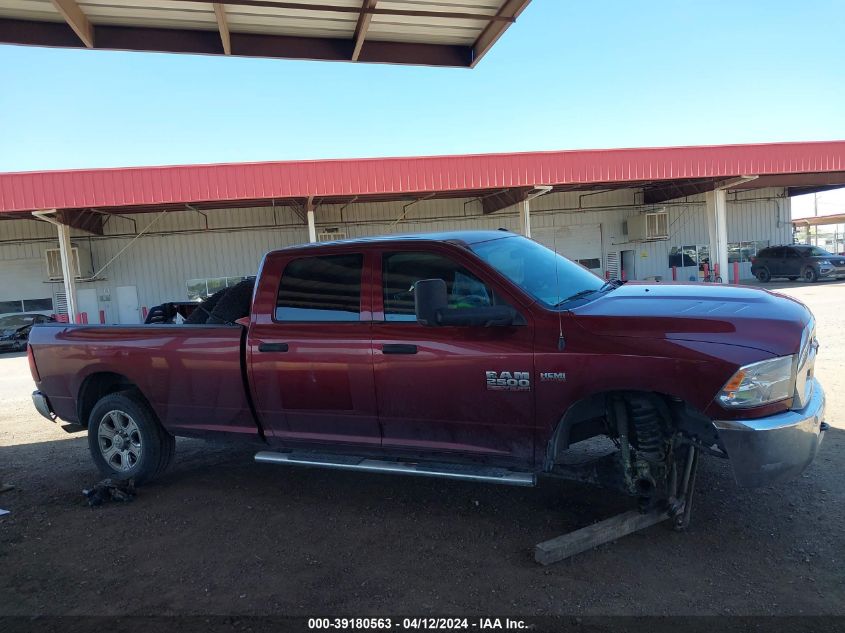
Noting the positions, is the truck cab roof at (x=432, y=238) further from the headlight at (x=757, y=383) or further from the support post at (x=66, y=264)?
the support post at (x=66, y=264)

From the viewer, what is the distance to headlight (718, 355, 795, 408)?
300cm

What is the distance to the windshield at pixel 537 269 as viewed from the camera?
3789mm

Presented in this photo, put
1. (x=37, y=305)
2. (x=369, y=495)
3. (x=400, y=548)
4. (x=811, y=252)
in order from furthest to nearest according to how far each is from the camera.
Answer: (x=811, y=252) → (x=37, y=305) → (x=369, y=495) → (x=400, y=548)

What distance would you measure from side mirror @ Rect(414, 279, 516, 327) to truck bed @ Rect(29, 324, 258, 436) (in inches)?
66.4

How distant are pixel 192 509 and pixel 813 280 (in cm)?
2763

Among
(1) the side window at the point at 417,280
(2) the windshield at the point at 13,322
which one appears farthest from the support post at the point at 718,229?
(2) the windshield at the point at 13,322

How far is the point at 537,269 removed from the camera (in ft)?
13.3

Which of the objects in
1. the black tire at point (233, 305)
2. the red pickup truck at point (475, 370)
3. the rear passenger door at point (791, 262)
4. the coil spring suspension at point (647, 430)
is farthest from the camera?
the rear passenger door at point (791, 262)

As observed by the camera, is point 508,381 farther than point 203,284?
No

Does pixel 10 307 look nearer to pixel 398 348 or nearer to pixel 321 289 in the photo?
pixel 321 289

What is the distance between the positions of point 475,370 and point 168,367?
8.50 ft

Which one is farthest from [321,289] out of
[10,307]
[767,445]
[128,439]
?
[10,307]

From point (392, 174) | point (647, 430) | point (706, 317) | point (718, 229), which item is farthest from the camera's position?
point (718, 229)

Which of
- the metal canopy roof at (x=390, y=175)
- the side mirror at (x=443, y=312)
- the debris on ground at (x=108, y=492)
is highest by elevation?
the metal canopy roof at (x=390, y=175)
